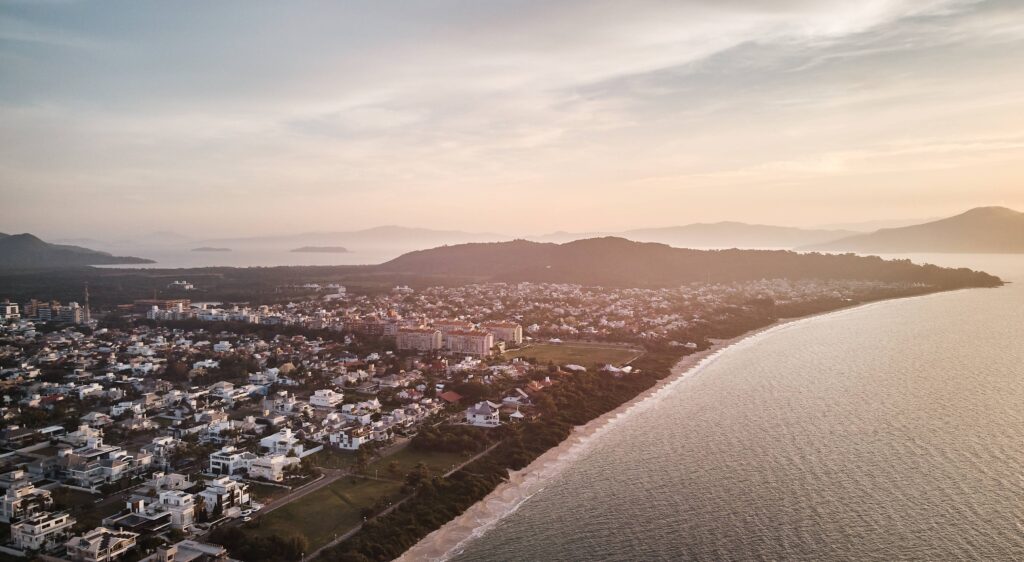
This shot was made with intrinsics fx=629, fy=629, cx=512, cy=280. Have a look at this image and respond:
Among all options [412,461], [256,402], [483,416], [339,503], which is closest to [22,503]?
[339,503]

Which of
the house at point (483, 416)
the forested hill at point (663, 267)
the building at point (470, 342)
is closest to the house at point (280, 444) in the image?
the house at point (483, 416)

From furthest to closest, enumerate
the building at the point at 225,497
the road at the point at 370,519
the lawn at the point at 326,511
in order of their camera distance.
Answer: the building at the point at 225,497
the lawn at the point at 326,511
the road at the point at 370,519

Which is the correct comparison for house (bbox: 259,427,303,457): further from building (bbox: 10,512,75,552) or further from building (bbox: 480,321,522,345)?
building (bbox: 480,321,522,345)

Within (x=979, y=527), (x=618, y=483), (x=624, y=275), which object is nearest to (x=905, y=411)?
(x=979, y=527)

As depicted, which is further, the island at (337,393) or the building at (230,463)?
the building at (230,463)

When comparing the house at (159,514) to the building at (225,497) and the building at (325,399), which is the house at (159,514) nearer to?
the building at (225,497)

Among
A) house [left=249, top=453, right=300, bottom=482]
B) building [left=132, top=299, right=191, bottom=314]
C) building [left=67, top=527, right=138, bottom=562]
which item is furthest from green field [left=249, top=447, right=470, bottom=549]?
building [left=132, top=299, right=191, bottom=314]

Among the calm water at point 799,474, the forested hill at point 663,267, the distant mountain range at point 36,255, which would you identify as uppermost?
the distant mountain range at point 36,255
